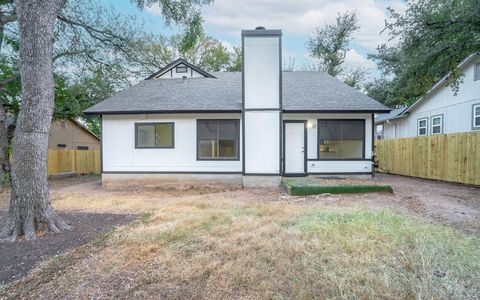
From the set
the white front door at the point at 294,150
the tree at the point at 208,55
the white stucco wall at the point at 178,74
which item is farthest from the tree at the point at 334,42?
the white front door at the point at 294,150

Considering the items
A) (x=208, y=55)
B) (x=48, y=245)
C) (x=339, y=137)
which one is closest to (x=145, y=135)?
(x=48, y=245)

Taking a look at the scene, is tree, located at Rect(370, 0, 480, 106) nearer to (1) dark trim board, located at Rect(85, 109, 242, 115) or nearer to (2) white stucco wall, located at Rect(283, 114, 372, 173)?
(2) white stucco wall, located at Rect(283, 114, 372, 173)

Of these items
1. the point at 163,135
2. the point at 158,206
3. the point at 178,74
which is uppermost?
the point at 178,74

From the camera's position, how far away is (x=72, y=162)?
1716 cm

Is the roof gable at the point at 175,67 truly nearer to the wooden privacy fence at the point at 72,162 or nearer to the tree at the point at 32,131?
the wooden privacy fence at the point at 72,162

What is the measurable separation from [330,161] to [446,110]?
24.6ft

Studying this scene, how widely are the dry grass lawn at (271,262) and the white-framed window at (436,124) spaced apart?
12.2 m

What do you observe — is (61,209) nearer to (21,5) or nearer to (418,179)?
(21,5)

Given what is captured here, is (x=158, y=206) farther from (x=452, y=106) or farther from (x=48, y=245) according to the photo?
(x=452, y=106)

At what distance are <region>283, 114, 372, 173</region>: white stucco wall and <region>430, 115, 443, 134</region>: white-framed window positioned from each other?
6011 mm

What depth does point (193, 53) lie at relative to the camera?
28.8 metres

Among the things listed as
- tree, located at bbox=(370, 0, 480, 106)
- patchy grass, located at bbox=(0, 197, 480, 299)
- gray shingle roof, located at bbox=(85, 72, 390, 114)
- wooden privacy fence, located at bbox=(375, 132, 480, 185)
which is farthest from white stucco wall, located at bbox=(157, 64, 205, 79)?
patchy grass, located at bbox=(0, 197, 480, 299)

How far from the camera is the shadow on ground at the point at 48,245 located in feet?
11.5

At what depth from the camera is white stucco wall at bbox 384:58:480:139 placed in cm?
1204
